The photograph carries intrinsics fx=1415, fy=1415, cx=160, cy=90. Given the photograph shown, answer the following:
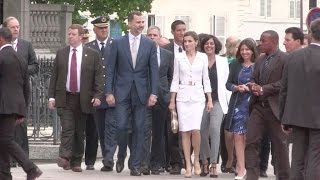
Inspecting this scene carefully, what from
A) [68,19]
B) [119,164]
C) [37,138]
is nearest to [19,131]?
[119,164]

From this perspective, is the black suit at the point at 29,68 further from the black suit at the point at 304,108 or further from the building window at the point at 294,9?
the building window at the point at 294,9

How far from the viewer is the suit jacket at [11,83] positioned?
54.2 feet

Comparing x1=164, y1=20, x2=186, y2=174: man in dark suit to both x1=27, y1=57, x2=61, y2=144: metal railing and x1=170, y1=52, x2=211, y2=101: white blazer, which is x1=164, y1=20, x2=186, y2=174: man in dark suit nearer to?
x1=170, y1=52, x2=211, y2=101: white blazer

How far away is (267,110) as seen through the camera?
56.6 feet

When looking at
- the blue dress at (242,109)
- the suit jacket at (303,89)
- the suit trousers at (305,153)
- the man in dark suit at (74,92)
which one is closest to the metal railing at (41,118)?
the man in dark suit at (74,92)

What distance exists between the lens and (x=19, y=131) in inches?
746

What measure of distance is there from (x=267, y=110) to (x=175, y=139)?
291 cm

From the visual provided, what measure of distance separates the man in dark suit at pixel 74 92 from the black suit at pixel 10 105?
2521mm

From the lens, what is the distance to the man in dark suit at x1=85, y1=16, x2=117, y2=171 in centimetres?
1938

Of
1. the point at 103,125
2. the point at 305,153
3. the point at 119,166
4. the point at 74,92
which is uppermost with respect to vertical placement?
the point at 74,92

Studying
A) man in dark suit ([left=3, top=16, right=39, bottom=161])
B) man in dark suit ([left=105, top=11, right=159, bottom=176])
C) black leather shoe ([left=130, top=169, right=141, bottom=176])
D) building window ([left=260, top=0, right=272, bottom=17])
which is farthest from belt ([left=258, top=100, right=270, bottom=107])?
building window ([left=260, top=0, right=272, bottom=17])

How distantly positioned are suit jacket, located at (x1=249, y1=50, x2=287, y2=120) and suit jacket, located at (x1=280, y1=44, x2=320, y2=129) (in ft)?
5.90

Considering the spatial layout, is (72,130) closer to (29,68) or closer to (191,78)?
(29,68)

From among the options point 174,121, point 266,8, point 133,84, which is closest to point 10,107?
point 133,84
